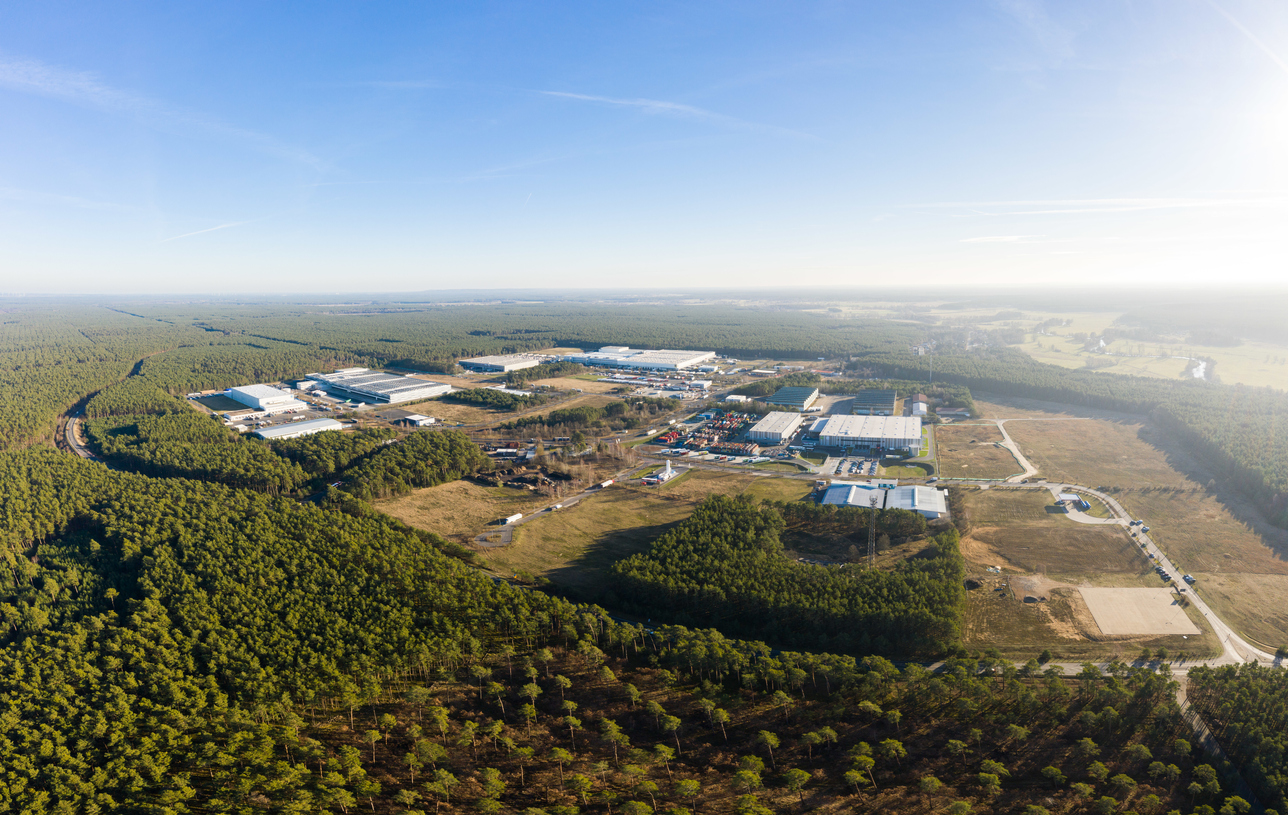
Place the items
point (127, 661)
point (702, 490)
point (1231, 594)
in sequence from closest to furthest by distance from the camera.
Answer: point (127, 661)
point (1231, 594)
point (702, 490)

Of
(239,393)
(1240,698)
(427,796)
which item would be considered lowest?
(427,796)

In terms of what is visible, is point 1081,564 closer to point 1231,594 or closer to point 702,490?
point 1231,594

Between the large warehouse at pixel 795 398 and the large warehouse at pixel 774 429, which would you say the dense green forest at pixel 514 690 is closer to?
the large warehouse at pixel 774 429

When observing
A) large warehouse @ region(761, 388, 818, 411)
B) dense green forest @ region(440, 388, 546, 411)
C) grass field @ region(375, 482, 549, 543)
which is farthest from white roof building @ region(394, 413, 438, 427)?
large warehouse @ region(761, 388, 818, 411)

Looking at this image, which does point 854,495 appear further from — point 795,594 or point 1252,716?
point 1252,716

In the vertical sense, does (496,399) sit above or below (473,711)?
above

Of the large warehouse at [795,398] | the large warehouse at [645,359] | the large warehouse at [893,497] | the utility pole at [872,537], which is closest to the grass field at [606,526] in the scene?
the large warehouse at [893,497]

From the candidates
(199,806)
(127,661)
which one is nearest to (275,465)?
(127,661)

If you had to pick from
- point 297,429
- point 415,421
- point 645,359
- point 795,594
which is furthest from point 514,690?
point 645,359
